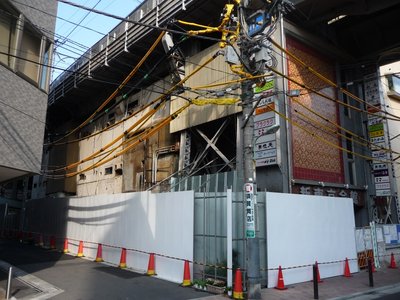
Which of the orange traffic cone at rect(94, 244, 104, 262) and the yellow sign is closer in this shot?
Result: the orange traffic cone at rect(94, 244, 104, 262)

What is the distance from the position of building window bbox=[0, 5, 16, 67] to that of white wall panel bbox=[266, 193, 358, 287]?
949cm

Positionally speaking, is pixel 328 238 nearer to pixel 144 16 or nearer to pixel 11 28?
pixel 11 28

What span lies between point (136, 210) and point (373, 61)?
Result: 17733 mm

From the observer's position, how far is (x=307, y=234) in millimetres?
13102

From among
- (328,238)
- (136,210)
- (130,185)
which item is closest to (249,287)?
(328,238)

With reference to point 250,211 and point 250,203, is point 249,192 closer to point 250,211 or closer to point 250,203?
point 250,203

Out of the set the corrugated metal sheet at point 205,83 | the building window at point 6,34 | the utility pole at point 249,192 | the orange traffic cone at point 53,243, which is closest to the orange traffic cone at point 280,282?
the utility pole at point 249,192

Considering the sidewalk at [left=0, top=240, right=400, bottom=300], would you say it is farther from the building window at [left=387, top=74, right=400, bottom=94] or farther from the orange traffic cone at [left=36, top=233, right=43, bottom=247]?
the building window at [left=387, top=74, right=400, bottom=94]

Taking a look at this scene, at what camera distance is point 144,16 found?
68.8ft

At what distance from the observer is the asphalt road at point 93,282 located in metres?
10.2

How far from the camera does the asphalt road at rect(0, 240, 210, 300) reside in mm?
10188

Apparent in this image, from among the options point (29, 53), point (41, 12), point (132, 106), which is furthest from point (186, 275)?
point (132, 106)

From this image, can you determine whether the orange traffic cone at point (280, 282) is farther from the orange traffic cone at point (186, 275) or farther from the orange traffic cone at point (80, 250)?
the orange traffic cone at point (80, 250)

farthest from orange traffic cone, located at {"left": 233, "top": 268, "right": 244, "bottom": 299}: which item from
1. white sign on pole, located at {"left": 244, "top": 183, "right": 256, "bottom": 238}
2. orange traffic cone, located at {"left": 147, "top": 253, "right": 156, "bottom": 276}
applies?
orange traffic cone, located at {"left": 147, "top": 253, "right": 156, "bottom": 276}
